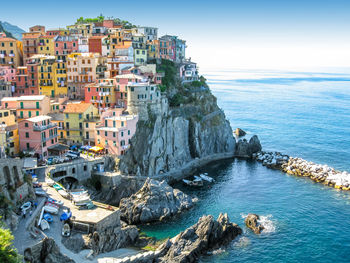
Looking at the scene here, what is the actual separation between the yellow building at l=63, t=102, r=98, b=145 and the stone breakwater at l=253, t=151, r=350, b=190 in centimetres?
4216

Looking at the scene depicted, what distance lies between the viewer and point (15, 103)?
223 ft

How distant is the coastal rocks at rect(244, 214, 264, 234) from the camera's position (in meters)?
50.8

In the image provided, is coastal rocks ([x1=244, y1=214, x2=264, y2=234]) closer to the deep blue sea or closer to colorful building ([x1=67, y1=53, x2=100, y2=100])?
the deep blue sea

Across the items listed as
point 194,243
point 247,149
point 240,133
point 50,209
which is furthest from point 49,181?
point 240,133

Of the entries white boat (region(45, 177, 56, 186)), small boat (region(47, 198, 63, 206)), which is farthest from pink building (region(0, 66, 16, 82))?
small boat (region(47, 198, 63, 206))

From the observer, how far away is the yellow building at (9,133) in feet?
185

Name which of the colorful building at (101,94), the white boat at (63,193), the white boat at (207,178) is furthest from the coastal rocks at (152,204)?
the colorful building at (101,94)

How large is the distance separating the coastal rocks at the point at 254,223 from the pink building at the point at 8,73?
63.2 meters

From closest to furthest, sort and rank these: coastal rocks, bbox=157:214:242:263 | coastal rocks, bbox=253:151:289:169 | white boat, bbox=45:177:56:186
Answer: coastal rocks, bbox=157:214:242:263, white boat, bbox=45:177:56:186, coastal rocks, bbox=253:151:289:169

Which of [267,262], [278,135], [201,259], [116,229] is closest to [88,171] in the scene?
[116,229]

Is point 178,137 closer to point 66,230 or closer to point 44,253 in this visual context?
point 66,230

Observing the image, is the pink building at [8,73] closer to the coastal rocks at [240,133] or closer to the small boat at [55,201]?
the small boat at [55,201]

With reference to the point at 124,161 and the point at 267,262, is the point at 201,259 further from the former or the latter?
the point at 124,161

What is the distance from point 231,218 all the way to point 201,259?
41.6ft
